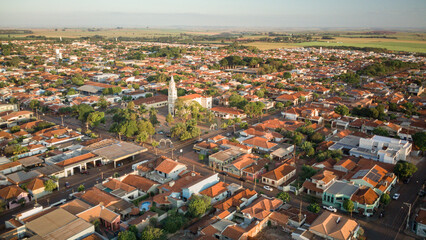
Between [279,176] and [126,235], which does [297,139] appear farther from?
[126,235]

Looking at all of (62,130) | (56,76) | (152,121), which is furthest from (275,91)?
(56,76)

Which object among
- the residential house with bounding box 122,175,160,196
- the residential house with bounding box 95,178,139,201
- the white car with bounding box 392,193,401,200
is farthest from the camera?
the residential house with bounding box 122,175,160,196

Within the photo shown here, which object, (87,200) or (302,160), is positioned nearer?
(87,200)

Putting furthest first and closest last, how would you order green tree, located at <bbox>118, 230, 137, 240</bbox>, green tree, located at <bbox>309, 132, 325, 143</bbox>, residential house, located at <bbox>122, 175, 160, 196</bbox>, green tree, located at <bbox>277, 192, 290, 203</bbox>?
1. green tree, located at <bbox>309, 132, 325, 143</bbox>
2. residential house, located at <bbox>122, 175, 160, 196</bbox>
3. green tree, located at <bbox>277, 192, 290, 203</bbox>
4. green tree, located at <bbox>118, 230, 137, 240</bbox>

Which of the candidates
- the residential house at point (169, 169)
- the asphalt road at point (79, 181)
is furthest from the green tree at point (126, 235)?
the residential house at point (169, 169)

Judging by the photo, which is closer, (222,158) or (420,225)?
(420,225)

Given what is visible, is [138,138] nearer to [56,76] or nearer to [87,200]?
[87,200]

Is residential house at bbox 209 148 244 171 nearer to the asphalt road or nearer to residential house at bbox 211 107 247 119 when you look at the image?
the asphalt road

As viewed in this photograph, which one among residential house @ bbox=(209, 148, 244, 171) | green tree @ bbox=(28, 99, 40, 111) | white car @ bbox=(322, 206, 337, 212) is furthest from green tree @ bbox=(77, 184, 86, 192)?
green tree @ bbox=(28, 99, 40, 111)

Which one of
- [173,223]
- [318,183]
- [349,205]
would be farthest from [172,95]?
[349,205]

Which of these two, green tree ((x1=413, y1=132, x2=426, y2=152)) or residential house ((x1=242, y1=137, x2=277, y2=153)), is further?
residential house ((x1=242, y1=137, x2=277, y2=153))

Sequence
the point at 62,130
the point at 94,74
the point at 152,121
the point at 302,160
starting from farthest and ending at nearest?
the point at 94,74 < the point at 152,121 < the point at 62,130 < the point at 302,160
